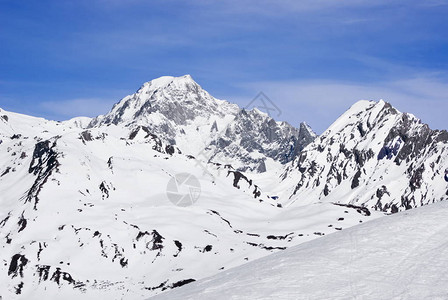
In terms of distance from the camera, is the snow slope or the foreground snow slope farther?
the snow slope

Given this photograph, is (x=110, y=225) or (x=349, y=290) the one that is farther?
(x=110, y=225)

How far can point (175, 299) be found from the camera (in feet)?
94.8

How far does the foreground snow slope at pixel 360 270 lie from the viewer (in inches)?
972

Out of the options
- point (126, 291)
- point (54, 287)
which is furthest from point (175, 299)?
point (54, 287)

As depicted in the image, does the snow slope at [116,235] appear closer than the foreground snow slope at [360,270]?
No

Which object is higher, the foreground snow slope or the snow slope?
the snow slope

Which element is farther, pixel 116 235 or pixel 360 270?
pixel 116 235

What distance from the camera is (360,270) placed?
27719mm

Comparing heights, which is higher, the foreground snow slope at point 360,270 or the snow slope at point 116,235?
the snow slope at point 116,235

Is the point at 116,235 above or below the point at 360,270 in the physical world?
above

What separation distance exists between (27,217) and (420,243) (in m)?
155

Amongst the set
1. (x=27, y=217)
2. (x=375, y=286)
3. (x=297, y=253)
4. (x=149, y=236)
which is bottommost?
(x=375, y=286)

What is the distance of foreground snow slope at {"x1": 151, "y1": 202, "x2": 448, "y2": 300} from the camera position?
24688mm

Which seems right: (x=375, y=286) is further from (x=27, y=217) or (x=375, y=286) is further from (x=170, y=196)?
(x=170, y=196)
